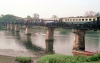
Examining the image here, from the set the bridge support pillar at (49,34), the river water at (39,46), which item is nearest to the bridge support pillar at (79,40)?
the river water at (39,46)

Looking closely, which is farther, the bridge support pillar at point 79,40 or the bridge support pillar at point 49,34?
the bridge support pillar at point 49,34

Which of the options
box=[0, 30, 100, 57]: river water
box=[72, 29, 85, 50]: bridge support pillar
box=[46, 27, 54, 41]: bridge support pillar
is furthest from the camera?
box=[46, 27, 54, 41]: bridge support pillar

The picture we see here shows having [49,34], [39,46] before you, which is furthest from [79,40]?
[49,34]

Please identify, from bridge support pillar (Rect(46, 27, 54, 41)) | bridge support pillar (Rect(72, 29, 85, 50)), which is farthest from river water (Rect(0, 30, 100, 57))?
bridge support pillar (Rect(72, 29, 85, 50))

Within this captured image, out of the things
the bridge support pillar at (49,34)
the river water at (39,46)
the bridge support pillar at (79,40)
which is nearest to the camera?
the river water at (39,46)

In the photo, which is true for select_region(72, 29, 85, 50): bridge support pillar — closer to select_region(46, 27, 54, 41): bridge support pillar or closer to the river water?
the river water

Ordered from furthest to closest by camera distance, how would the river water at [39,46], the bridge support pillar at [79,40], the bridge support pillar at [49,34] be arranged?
the bridge support pillar at [49,34] < the bridge support pillar at [79,40] < the river water at [39,46]

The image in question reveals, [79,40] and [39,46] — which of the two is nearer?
[79,40]

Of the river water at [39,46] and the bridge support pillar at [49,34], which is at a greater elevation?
the bridge support pillar at [49,34]

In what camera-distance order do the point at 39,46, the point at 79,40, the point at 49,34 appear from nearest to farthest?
1. the point at 79,40
2. the point at 39,46
3. the point at 49,34

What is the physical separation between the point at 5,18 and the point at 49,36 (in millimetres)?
130475

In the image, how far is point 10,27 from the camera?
465 ft

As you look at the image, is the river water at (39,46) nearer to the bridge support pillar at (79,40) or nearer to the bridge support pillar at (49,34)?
the bridge support pillar at (49,34)

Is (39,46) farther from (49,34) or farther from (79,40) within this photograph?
(79,40)
